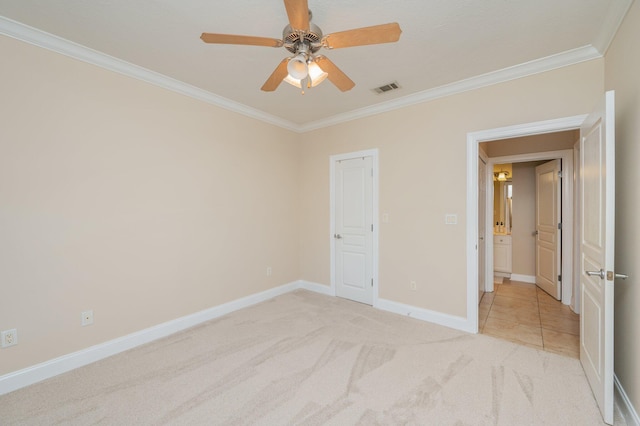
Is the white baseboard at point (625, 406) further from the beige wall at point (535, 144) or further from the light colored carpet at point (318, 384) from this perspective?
the beige wall at point (535, 144)

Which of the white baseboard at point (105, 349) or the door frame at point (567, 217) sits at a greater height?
the door frame at point (567, 217)

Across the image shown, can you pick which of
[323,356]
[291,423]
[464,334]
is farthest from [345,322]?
[291,423]

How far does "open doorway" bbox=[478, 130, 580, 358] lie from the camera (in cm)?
309

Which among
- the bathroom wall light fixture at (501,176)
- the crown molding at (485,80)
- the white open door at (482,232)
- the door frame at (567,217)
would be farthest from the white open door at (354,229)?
the bathroom wall light fixture at (501,176)

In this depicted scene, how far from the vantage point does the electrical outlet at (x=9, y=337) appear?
204 centimetres

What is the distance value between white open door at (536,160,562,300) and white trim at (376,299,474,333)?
2.13 metres

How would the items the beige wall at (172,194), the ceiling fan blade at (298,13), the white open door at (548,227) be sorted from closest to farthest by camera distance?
the ceiling fan blade at (298,13)
the beige wall at (172,194)
the white open door at (548,227)

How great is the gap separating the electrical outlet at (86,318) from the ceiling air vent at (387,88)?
11.9 feet

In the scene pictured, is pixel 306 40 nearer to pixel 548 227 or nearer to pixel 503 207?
pixel 548 227

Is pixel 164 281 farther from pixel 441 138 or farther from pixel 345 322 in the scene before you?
pixel 441 138

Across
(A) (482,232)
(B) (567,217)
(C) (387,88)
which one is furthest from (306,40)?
(B) (567,217)

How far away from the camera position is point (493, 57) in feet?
8.21

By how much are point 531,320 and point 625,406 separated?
1620 mm

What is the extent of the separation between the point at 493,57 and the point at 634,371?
2558mm
